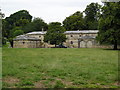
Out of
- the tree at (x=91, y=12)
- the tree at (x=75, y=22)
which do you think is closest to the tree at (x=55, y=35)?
the tree at (x=75, y=22)

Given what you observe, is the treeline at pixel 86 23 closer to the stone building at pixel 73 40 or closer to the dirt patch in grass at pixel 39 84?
the stone building at pixel 73 40

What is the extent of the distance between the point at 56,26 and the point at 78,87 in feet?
153

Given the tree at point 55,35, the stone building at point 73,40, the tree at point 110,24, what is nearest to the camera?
the tree at point 110,24


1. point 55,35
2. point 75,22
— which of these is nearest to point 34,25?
point 75,22

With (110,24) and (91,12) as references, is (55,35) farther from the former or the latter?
(91,12)

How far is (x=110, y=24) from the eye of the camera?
3394cm

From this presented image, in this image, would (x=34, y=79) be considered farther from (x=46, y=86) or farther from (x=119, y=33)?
(x=119, y=33)

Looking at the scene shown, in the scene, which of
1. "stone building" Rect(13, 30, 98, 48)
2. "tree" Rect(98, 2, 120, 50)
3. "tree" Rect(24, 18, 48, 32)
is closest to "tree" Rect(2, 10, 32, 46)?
"tree" Rect(24, 18, 48, 32)

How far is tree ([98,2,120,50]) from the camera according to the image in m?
32.8

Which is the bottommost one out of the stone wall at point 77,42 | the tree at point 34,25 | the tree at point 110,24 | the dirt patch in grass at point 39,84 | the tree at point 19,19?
the dirt patch in grass at point 39,84

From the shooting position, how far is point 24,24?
84.2 meters

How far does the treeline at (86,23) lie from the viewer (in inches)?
1314

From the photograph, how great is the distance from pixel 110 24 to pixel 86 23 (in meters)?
42.5

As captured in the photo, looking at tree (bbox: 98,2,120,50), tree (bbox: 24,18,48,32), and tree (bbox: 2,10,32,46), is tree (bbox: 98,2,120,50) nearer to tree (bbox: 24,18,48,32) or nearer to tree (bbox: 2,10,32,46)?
tree (bbox: 24,18,48,32)
